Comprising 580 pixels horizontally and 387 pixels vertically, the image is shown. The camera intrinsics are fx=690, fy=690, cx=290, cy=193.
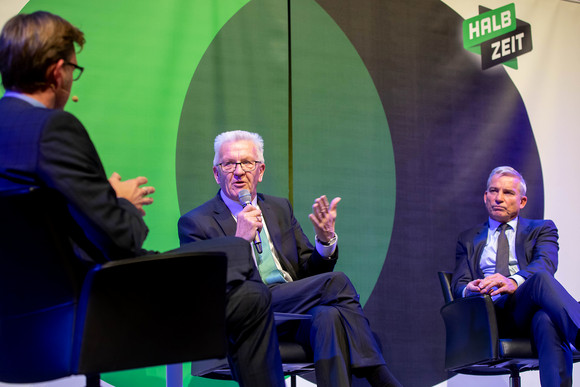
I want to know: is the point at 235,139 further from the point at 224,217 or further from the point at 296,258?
the point at 296,258

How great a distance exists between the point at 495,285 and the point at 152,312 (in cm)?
224

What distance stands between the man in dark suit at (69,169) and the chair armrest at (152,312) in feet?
0.32

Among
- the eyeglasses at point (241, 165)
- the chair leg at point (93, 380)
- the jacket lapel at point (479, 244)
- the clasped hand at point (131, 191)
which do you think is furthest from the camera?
the jacket lapel at point (479, 244)

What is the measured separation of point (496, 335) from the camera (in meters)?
3.34

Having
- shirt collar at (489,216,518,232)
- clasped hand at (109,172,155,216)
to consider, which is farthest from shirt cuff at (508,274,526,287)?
clasped hand at (109,172,155,216)

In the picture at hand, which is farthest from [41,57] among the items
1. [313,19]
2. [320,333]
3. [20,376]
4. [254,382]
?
[313,19]

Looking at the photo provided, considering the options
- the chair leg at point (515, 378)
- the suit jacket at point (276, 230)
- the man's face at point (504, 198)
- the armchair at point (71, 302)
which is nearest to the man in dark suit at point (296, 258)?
the suit jacket at point (276, 230)

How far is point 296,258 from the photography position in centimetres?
346

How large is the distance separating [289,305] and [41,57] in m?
1.58

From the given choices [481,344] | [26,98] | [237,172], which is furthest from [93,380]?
[481,344]

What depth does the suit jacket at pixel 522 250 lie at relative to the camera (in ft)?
12.6

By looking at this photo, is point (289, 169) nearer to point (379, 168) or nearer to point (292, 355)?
point (379, 168)

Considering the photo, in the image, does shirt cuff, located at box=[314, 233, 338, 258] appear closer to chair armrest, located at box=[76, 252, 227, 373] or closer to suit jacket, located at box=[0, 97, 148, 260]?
chair armrest, located at box=[76, 252, 227, 373]

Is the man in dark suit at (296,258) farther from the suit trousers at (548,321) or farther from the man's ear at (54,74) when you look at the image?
the man's ear at (54,74)
